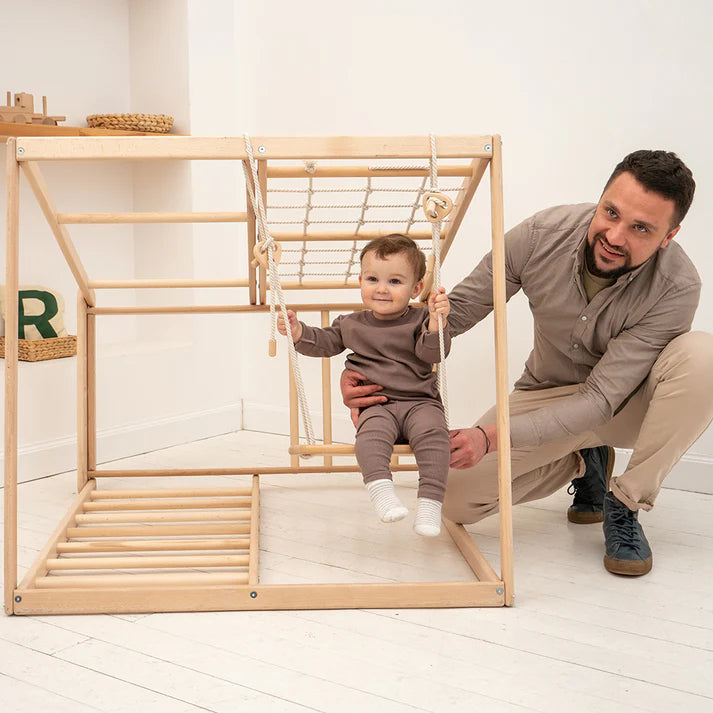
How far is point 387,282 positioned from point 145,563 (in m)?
0.76

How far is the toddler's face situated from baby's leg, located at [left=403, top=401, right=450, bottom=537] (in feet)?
0.79

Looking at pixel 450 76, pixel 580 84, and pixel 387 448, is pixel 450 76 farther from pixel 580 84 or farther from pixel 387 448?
pixel 387 448

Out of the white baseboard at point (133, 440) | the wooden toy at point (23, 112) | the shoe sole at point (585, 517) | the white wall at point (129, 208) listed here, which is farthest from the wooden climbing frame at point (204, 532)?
the white wall at point (129, 208)

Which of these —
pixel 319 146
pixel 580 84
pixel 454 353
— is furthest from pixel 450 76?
pixel 319 146

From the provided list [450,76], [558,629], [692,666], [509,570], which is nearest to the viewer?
[692,666]

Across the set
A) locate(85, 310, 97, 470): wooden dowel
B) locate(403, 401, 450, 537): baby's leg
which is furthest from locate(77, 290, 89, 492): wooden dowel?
locate(403, 401, 450, 537): baby's leg

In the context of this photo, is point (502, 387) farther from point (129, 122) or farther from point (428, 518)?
point (129, 122)

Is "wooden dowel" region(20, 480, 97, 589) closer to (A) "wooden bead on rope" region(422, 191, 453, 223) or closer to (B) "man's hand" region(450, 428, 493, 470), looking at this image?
(B) "man's hand" region(450, 428, 493, 470)

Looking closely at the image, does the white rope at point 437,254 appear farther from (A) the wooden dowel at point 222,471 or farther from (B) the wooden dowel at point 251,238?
(A) the wooden dowel at point 222,471

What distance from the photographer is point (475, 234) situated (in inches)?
104

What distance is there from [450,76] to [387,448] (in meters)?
1.40

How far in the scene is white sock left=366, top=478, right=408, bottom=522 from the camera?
5.16 feet

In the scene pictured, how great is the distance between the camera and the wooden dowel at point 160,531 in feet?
6.25

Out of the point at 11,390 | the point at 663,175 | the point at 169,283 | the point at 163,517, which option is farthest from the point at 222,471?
the point at 663,175
